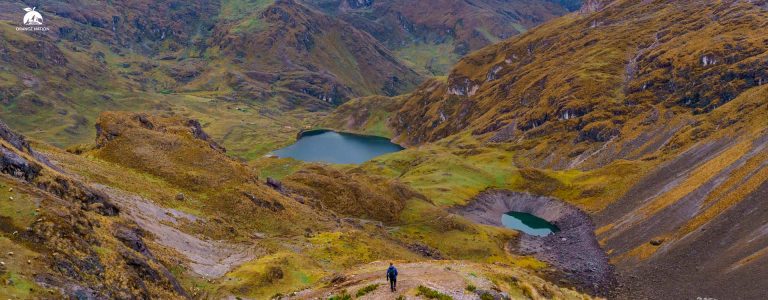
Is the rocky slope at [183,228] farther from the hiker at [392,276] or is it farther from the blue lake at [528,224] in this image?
the blue lake at [528,224]

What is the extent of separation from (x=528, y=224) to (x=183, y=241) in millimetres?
112072

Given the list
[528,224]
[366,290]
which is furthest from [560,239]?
[366,290]

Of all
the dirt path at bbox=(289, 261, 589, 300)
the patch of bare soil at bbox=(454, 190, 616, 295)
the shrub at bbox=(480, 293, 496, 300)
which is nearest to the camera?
the dirt path at bbox=(289, 261, 589, 300)

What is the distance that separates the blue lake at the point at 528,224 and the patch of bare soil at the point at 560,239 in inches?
55.3

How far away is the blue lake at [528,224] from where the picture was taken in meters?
141

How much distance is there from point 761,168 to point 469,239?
182 ft

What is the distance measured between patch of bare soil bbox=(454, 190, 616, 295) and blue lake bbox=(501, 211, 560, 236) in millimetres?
1404

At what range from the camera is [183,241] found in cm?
5619

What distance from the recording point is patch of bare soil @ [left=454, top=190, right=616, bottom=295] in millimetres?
97562

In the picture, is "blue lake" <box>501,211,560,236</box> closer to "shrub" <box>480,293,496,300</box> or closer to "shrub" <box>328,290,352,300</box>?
"shrub" <box>480,293,496,300</box>

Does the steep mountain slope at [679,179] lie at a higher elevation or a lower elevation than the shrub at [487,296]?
higher

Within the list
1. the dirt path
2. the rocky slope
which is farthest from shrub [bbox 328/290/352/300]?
the rocky slope

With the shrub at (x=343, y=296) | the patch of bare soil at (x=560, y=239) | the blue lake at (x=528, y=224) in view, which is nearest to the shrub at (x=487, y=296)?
the shrub at (x=343, y=296)

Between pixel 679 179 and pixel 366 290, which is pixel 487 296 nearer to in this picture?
pixel 366 290
